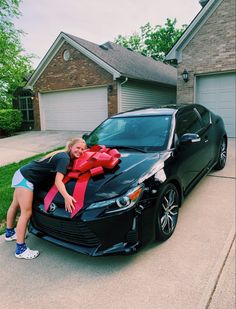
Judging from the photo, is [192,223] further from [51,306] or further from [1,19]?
[1,19]

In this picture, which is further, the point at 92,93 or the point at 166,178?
the point at 92,93

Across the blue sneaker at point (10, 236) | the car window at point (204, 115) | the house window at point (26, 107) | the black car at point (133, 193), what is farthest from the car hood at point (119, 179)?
the house window at point (26, 107)

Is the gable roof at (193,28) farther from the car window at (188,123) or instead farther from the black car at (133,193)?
the black car at (133,193)

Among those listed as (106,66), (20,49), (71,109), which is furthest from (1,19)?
(106,66)

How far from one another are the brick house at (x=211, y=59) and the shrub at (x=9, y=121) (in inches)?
377

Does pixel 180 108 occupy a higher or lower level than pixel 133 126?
higher

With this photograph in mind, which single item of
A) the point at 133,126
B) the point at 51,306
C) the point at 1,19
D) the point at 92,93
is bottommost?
the point at 51,306

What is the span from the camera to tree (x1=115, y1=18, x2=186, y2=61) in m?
34.6

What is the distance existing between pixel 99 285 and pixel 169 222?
1.10m

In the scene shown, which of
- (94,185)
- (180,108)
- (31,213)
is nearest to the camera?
(94,185)

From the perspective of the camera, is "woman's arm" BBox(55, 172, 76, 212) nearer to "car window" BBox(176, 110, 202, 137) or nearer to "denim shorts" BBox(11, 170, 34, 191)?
"denim shorts" BBox(11, 170, 34, 191)

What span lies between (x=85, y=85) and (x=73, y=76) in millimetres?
978

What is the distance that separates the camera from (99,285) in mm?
2367

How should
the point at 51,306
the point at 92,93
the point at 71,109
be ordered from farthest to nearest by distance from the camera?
the point at 71,109 → the point at 92,93 → the point at 51,306
